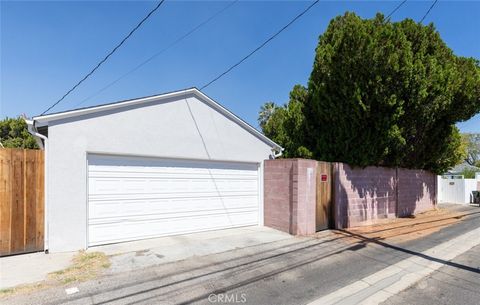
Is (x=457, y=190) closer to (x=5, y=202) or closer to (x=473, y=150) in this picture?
(x=5, y=202)

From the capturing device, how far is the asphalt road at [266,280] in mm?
4559

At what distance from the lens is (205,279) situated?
17.5ft

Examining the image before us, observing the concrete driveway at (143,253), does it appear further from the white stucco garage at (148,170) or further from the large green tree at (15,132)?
the large green tree at (15,132)

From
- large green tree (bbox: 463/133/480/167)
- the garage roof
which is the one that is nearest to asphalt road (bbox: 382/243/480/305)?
the garage roof

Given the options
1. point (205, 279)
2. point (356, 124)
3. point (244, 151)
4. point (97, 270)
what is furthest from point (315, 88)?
point (97, 270)

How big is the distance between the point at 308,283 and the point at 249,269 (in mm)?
1172

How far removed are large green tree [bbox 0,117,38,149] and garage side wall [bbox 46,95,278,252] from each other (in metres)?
22.4

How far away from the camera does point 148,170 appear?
8.05m

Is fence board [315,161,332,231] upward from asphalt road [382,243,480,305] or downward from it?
upward

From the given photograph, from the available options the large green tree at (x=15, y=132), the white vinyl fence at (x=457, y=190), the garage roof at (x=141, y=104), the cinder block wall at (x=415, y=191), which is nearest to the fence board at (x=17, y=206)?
the garage roof at (x=141, y=104)

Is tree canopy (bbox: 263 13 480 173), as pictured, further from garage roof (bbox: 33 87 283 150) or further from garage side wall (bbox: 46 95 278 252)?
garage side wall (bbox: 46 95 278 252)

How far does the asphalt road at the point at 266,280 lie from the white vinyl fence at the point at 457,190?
1725cm

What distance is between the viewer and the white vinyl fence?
2159 cm

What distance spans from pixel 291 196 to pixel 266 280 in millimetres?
4147
